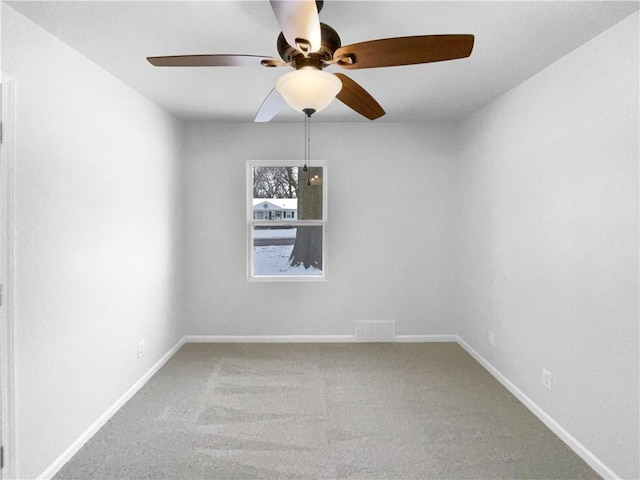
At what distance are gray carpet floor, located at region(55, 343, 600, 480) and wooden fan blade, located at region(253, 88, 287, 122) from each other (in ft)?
6.77

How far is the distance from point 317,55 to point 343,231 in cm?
Result: 260

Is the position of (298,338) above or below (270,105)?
below

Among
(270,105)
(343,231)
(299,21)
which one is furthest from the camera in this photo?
(343,231)

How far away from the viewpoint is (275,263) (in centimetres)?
422

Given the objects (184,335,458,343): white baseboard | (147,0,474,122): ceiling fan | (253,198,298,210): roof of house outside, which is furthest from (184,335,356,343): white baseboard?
(147,0,474,122): ceiling fan

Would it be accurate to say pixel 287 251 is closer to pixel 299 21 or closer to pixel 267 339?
pixel 267 339

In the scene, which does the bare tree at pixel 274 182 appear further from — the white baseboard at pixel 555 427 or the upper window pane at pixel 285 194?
the white baseboard at pixel 555 427

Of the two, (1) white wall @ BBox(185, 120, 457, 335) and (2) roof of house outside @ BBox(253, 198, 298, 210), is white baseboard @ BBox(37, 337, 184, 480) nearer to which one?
(1) white wall @ BBox(185, 120, 457, 335)

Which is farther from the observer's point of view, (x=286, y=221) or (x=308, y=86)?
(x=286, y=221)

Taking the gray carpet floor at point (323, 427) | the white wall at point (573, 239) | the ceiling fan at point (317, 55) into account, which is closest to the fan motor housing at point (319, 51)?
the ceiling fan at point (317, 55)

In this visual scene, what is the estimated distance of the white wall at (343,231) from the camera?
161 inches

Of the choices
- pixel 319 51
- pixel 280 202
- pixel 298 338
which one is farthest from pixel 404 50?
pixel 298 338

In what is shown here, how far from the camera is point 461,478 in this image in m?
2.00

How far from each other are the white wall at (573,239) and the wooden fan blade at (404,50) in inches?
44.5
